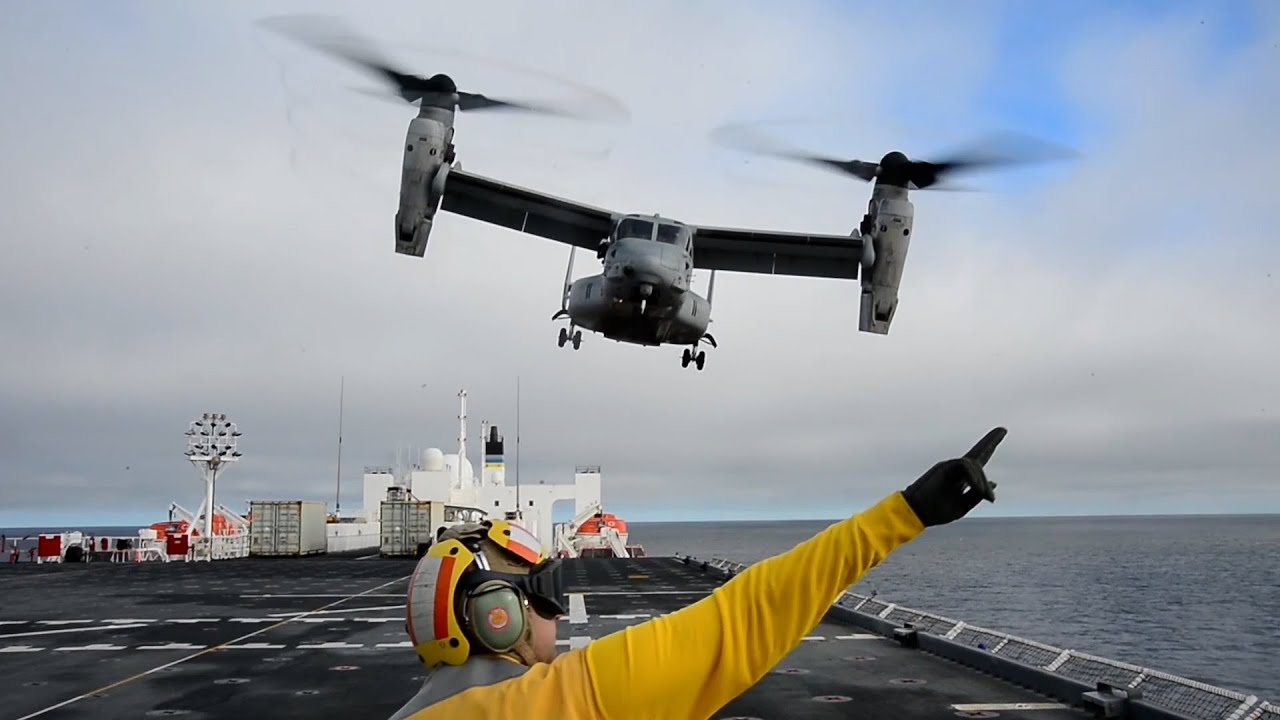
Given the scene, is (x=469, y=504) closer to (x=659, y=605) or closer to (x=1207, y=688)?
(x=659, y=605)

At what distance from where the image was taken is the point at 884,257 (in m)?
21.1

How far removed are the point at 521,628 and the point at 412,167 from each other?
58.2 ft

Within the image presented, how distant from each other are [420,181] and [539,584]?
1766cm

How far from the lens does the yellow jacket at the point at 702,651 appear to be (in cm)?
223

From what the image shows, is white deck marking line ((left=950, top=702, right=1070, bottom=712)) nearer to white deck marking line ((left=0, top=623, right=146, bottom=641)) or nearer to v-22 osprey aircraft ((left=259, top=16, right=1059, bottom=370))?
v-22 osprey aircraft ((left=259, top=16, right=1059, bottom=370))

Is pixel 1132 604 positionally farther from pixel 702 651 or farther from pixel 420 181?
pixel 702 651

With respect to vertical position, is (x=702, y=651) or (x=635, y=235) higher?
(x=635, y=235)

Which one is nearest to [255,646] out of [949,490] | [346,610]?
[346,610]

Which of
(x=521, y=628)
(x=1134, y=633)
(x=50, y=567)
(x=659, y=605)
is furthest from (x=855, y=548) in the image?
(x=50, y=567)

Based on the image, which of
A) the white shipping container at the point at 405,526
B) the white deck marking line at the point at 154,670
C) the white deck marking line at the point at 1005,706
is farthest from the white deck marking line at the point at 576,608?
the white shipping container at the point at 405,526

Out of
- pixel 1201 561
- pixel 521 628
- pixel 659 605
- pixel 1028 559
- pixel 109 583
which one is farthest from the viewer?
pixel 1028 559

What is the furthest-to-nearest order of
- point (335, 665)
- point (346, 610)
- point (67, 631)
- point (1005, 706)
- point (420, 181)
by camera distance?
point (346, 610)
point (67, 631)
point (420, 181)
point (335, 665)
point (1005, 706)

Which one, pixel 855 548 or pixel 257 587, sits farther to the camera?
pixel 257 587

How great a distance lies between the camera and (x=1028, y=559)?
358 ft
